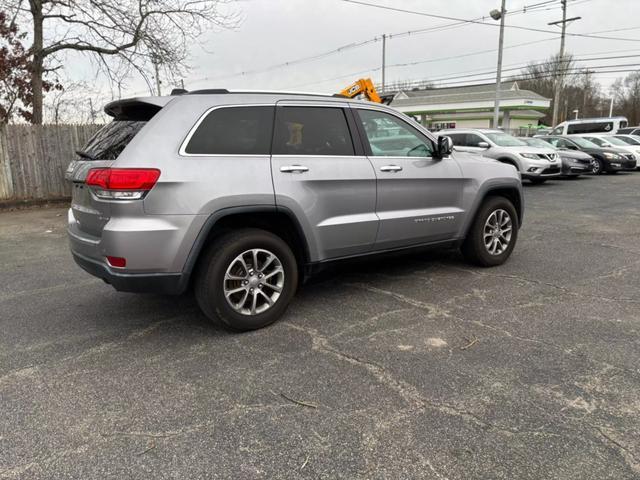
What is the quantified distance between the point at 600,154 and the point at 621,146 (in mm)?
2173

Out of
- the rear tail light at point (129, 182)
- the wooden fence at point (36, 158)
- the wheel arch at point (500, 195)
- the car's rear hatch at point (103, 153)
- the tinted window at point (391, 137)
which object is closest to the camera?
the rear tail light at point (129, 182)

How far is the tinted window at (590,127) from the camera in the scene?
31723 millimetres

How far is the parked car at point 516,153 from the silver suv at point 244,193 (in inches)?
395

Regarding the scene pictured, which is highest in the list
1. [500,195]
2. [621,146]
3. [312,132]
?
[312,132]

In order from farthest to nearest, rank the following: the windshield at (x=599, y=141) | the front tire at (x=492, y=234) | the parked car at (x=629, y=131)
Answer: the parked car at (x=629, y=131) → the windshield at (x=599, y=141) → the front tire at (x=492, y=234)

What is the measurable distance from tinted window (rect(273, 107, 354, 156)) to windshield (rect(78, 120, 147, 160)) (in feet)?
3.48

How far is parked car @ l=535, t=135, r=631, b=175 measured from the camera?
18.0m

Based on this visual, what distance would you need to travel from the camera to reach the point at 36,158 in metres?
11.5

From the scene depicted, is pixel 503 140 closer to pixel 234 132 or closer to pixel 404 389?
pixel 234 132

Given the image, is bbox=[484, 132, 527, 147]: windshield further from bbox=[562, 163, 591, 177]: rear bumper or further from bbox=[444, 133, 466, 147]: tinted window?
bbox=[562, 163, 591, 177]: rear bumper

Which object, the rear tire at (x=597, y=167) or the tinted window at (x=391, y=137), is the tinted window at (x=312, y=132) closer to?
the tinted window at (x=391, y=137)

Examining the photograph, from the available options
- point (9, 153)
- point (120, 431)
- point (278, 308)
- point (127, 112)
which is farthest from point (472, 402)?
point (9, 153)

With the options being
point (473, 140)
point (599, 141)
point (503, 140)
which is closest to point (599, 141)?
point (599, 141)

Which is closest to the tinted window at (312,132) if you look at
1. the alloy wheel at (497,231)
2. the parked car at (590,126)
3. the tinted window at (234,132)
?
the tinted window at (234,132)
